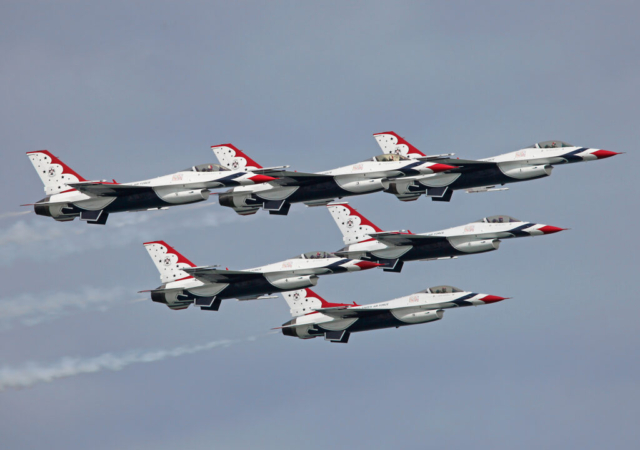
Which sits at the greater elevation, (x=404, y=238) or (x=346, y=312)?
(x=404, y=238)

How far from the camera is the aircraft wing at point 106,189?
85562mm

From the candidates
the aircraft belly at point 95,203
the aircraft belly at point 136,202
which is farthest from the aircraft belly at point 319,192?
the aircraft belly at point 95,203

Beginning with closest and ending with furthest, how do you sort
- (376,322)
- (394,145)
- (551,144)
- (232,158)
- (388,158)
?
(388,158), (551,144), (376,322), (232,158), (394,145)

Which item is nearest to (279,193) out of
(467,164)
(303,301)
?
(303,301)

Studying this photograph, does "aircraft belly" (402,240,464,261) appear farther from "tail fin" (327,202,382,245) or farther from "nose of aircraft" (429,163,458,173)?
"nose of aircraft" (429,163,458,173)

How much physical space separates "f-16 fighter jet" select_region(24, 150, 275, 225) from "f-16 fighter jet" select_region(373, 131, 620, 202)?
516 inches

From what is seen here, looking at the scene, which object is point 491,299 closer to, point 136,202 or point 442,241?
point 442,241

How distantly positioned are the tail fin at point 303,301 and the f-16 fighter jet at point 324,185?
9.67m

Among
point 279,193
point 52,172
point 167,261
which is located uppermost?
point 52,172

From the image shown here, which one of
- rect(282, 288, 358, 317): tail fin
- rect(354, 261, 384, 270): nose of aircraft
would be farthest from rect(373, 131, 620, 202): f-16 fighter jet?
rect(282, 288, 358, 317): tail fin

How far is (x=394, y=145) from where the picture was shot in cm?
10200

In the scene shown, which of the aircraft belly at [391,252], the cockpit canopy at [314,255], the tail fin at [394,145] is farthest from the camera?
the tail fin at [394,145]

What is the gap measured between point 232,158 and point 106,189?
1557 centimetres

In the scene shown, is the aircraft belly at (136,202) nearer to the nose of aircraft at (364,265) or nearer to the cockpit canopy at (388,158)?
the nose of aircraft at (364,265)
